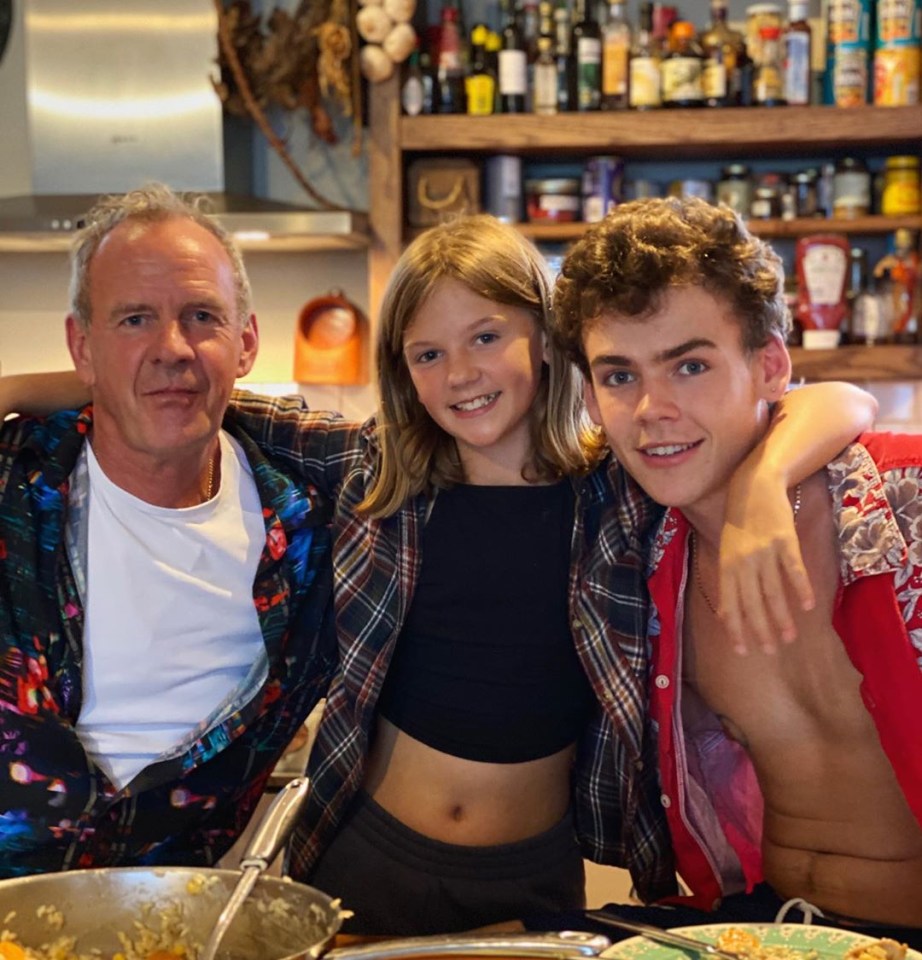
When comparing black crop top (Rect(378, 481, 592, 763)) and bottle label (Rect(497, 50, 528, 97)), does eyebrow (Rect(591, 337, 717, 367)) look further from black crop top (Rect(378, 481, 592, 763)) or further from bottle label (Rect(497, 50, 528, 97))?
bottle label (Rect(497, 50, 528, 97))

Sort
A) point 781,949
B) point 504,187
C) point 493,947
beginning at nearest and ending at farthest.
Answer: point 493,947
point 781,949
point 504,187

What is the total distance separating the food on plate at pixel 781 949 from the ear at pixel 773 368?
0.66 metres

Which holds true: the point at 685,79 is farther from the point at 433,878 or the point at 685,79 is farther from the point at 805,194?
the point at 433,878

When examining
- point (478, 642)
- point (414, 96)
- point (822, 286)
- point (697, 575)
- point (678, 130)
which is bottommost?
point (478, 642)

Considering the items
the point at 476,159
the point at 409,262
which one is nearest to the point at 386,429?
the point at 409,262

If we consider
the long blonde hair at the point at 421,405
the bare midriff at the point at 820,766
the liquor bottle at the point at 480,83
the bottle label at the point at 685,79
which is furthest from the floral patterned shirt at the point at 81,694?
the bottle label at the point at 685,79

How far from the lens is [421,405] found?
6.13 ft

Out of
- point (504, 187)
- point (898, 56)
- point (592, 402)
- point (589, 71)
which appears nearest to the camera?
point (592, 402)

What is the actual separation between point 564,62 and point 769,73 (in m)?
0.54

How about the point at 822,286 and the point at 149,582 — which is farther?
the point at 822,286

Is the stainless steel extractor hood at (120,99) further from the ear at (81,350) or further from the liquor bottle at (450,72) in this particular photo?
the ear at (81,350)

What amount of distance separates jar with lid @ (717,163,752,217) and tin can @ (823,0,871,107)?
0.97 feet

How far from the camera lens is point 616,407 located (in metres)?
1.50

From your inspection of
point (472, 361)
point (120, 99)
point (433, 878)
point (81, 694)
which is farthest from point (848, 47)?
point (81, 694)
